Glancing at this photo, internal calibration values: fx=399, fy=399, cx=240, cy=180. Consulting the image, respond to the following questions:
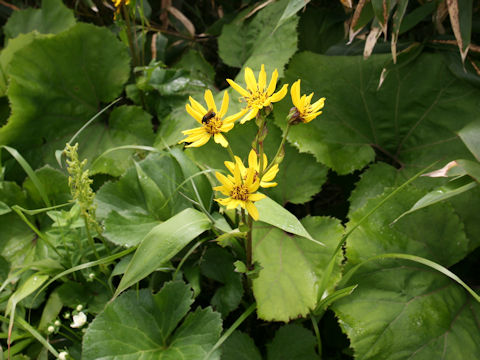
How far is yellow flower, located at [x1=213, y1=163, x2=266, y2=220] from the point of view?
877 mm

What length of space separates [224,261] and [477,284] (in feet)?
2.99

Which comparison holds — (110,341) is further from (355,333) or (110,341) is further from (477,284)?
(477,284)

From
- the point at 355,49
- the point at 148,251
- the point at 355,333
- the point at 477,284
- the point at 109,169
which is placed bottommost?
the point at 477,284

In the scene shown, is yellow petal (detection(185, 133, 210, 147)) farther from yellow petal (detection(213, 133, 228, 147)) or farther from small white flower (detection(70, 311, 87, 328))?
small white flower (detection(70, 311, 87, 328))

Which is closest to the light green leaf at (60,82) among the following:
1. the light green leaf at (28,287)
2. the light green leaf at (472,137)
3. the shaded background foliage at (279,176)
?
the shaded background foliage at (279,176)

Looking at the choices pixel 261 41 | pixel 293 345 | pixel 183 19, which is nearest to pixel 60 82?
pixel 183 19

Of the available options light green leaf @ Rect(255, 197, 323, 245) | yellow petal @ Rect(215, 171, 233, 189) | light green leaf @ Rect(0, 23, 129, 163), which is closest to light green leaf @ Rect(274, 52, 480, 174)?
light green leaf @ Rect(255, 197, 323, 245)

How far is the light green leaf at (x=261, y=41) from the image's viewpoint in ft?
5.11

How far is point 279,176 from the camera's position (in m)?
1.47

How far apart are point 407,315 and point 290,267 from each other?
0.37m

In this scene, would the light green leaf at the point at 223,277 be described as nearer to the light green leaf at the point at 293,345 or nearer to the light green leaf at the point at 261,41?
the light green leaf at the point at 293,345

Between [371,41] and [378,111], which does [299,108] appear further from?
[378,111]

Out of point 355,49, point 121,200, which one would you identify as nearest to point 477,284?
point 355,49

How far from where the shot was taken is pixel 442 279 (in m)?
1.24
